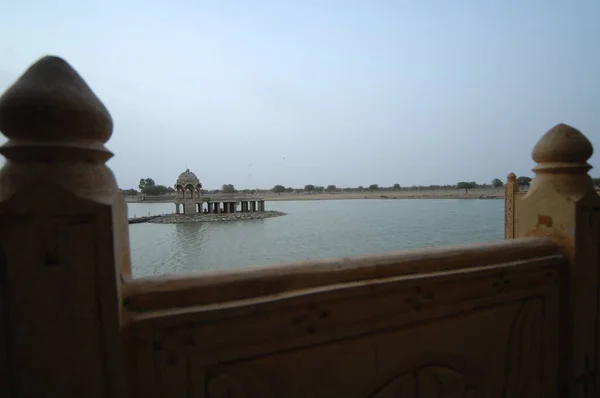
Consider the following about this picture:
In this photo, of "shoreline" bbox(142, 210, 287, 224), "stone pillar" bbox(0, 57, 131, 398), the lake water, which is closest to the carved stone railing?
"stone pillar" bbox(0, 57, 131, 398)

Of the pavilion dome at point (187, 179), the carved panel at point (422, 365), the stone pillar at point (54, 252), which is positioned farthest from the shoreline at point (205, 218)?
the stone pillar at point (54, 252)

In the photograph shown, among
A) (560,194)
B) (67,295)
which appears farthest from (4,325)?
(560,194)

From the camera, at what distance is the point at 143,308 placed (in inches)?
43.6

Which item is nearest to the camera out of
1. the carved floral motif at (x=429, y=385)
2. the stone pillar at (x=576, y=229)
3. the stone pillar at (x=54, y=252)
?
the stone pillar at (x=54, y=252)

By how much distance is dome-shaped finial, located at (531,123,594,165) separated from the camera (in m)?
1.84

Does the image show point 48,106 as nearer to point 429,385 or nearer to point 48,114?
point 48,114

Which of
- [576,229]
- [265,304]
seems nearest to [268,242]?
[576,229]

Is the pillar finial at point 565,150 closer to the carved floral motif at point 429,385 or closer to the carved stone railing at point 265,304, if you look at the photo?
the carved stone railing at point 265,304

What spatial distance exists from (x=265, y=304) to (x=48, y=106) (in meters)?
0.93

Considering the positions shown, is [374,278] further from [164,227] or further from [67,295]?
[164,227]

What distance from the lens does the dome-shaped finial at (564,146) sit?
72.4 inches

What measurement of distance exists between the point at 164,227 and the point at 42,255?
145 feet

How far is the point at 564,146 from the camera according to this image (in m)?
1.85

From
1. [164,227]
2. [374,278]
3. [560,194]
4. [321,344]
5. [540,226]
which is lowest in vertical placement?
[164,227]
